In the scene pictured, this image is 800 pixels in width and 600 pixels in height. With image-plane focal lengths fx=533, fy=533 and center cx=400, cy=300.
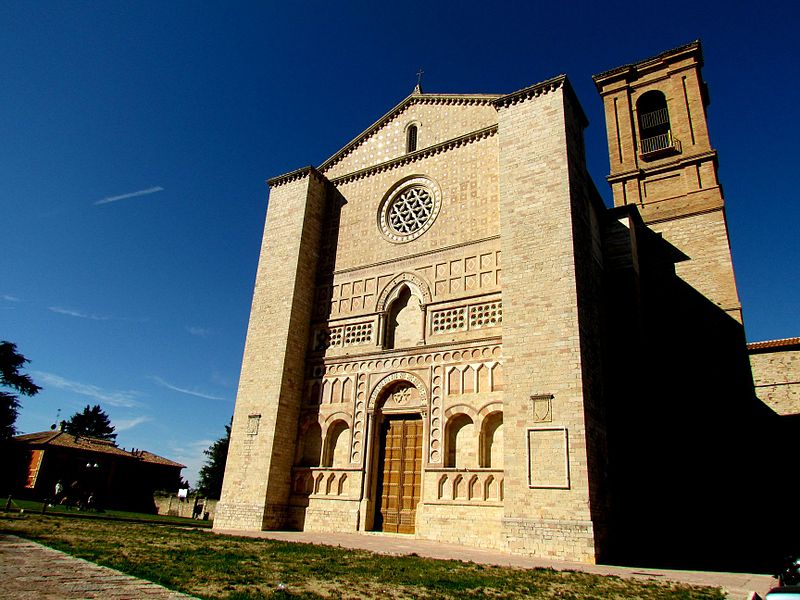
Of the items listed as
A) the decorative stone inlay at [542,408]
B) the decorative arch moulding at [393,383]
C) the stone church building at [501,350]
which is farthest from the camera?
the decorative arch moulding at [393,383]

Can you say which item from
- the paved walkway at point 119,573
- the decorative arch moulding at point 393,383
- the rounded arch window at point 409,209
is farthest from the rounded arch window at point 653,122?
the paved walkway at point 119,573

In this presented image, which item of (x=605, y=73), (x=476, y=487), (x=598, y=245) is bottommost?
(x=476, y=487)

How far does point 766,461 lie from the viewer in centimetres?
1502

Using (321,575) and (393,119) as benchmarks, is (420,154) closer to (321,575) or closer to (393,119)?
(393,119)

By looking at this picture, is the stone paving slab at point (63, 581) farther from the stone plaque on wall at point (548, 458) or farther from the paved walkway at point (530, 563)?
the stone plaque on wall at point (548, 458)

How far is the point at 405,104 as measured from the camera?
19.1 meters

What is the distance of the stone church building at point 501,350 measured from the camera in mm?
12148

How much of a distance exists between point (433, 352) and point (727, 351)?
929cm

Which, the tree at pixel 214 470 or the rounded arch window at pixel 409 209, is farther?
the tree at pixel 214 470

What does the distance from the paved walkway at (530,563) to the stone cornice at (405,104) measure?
1292cm

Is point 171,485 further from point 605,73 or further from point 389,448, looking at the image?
point 605,73

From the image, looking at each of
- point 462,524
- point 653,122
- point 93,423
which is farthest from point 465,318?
point 93,423

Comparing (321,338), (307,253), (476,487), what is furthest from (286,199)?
(476,487)

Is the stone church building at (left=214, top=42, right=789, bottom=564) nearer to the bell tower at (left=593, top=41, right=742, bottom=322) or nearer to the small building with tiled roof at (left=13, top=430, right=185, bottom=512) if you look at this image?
the bell tower at (left=593, top=41, right=742, bottom=322)
